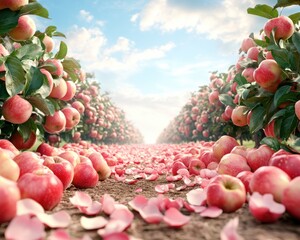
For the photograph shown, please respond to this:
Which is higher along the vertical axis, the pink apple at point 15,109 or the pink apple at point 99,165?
the pink apple at point 15,109

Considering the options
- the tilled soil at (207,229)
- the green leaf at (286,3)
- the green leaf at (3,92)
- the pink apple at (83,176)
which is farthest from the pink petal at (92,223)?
the green leaf at (286,3)

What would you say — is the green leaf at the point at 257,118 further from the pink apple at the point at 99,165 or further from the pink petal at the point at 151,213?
the pink petal at the point at 151,213

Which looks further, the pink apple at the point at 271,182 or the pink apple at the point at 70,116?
the pink apple at the point at 70,116

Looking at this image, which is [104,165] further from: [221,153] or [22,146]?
[221,153]

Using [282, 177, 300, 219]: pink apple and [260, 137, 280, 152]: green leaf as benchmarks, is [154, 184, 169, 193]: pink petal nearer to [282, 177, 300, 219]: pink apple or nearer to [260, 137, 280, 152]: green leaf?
[260, 137, 280, 152]: green leaf

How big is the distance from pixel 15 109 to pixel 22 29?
0.81 meters

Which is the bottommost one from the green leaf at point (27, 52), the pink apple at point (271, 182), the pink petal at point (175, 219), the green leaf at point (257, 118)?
the pink petal at point (175, 219)

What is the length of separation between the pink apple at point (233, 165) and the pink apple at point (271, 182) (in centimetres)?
105

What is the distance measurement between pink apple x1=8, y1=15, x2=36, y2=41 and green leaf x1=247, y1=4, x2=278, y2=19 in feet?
7.40

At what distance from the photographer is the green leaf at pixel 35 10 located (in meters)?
3.10

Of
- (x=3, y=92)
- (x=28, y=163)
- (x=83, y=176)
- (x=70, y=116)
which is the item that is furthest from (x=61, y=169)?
(x=70, y=116)

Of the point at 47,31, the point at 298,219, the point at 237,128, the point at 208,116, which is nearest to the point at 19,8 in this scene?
the point at 47,31

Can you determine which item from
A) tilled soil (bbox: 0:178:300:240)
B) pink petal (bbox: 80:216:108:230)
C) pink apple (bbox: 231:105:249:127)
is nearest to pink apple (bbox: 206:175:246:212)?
tilled soil (bbox: 0:178:300:240)

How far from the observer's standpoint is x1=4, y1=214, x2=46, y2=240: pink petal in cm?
134
